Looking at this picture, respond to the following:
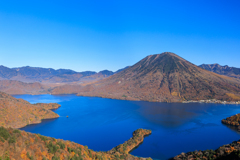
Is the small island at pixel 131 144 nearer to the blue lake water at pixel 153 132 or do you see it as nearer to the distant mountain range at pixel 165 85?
the blue lake water at pixel 153 132

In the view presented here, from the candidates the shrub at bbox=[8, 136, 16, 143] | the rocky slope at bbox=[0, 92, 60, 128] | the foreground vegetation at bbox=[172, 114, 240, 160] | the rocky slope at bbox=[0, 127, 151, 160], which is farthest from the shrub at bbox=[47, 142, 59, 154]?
the rocky slope at bbox=[0, 92, 60, 128]

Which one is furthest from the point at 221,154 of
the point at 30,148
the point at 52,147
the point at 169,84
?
the point at 169,84

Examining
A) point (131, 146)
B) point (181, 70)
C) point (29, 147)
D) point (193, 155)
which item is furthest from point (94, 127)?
point (181, 70)

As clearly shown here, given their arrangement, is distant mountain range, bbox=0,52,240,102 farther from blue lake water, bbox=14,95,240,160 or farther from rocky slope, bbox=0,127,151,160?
rocky slope, bbox=0,127,151,160

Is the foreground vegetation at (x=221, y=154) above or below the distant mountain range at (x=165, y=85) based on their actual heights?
below

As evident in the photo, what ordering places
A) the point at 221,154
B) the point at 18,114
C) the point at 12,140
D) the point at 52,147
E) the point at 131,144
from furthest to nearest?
1. the point at 18,114
2. the point at 131,144
3. the point at 221,154
4. the point at 52,147
5. the point at 12,140

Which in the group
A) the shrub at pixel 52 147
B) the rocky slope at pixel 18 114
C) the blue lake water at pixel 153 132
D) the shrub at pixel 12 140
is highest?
the shrub at pixel 12 140

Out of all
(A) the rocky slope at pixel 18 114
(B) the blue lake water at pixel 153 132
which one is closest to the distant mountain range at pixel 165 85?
(B) the blue lake water at pixel 153 132

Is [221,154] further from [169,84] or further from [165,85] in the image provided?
[169,84]
